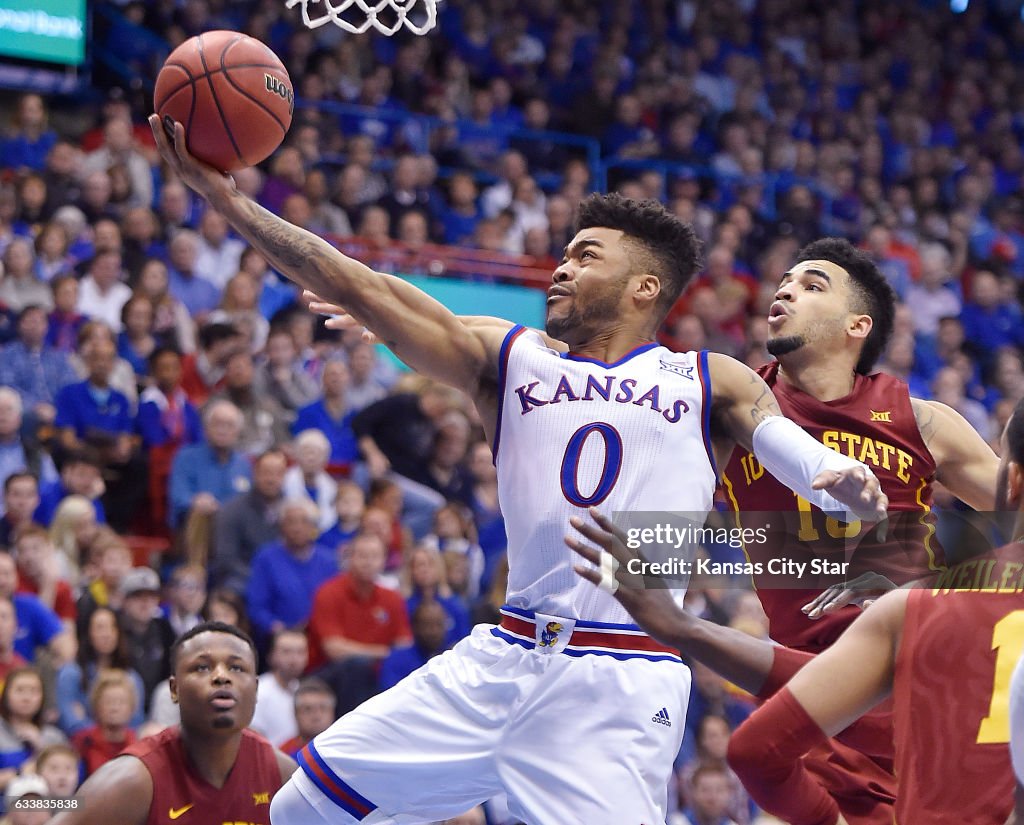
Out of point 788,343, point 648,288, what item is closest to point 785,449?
point 648,288

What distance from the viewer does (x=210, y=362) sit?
30.9 ft

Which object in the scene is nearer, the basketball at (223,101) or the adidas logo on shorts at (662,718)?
the adidas logo on shorts at (662,718)

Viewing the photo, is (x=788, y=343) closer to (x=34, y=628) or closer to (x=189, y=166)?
(x=189, y=166)

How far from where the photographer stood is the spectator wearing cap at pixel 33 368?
885 centimetres

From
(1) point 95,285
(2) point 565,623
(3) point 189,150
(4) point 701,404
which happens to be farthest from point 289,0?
(1) point 95,285

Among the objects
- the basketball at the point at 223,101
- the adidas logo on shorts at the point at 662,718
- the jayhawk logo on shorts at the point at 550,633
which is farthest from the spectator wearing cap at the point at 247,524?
the adidas logo on shorts at the point at 662,718

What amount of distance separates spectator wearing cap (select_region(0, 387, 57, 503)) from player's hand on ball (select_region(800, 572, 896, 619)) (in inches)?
198

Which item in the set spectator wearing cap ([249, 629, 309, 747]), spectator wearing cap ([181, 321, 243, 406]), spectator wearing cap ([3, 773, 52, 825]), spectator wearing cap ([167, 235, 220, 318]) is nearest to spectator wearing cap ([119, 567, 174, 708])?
spectator wearing cap ([249, 629, 309, 747])

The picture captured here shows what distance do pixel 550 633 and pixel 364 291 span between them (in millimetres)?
1093

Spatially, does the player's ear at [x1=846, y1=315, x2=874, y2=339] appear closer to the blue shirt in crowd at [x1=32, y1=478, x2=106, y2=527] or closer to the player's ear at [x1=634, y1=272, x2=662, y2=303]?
the player's ear at [x1=634, y1=272, x2=662, y2=303]

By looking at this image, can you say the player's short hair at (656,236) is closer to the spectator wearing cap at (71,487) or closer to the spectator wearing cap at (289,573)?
the spectator wearing cap at (289,573)

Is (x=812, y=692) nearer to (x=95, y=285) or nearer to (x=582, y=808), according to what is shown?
(x=582, y=808)

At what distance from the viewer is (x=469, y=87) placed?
14.1 meters

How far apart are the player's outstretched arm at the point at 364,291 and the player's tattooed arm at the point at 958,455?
159cm
